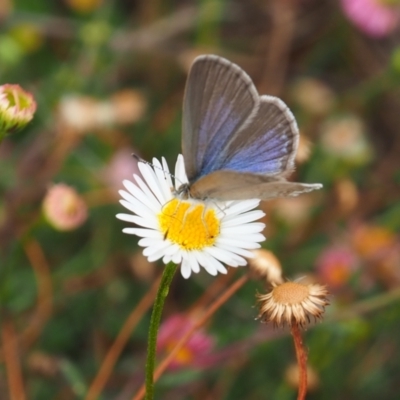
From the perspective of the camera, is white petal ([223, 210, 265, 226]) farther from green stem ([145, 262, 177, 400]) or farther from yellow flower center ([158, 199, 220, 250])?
green stem ([145, 262, 177, 400])

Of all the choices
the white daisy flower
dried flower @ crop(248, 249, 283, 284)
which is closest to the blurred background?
dried flower @ crop(248, 249, 283, 284)

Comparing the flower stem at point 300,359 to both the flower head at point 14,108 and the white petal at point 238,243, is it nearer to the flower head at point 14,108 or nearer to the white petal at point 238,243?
the white petal at point 238,243

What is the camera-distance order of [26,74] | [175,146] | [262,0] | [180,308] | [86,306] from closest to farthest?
[86,306], [180,308], [175,146], [26,74], [262,0]

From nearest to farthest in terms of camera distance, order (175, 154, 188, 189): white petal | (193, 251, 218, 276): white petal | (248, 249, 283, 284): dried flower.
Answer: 1. (193, 251, 218, 276): white petal
2. (248, 249, 283, 284): dried flower
3. (175, 154, 188, 189): white petal

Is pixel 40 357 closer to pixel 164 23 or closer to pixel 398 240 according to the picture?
pixel 398 240

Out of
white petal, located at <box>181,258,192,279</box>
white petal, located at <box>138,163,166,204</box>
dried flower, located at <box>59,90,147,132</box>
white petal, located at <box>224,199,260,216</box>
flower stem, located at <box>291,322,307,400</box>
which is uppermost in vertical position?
dried flower, located at <box>59,90,147,132</box>

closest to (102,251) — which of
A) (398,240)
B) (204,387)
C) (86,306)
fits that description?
(86,306)
